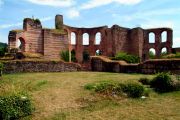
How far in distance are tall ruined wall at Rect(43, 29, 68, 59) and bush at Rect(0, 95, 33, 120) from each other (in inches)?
930

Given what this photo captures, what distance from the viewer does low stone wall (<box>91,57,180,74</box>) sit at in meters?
17.8

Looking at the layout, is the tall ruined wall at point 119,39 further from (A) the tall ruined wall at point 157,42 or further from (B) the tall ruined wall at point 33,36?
(B) the tall ruined wall at point 33,36

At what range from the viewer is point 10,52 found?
29844 millimetres

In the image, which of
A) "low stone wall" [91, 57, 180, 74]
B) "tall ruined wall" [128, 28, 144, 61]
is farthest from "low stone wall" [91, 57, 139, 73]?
"tall ruined wall" [128, 28, 144, 61]

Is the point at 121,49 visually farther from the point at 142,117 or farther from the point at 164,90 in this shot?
the point at 142,117

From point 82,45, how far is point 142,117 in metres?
35.8

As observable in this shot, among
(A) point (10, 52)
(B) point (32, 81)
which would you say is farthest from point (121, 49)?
(B) point (32, 81)

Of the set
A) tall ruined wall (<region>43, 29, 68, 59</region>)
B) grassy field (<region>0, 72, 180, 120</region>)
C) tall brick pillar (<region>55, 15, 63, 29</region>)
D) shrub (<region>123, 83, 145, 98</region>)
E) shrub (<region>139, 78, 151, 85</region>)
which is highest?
tall brick pillar (<region>55, 15, 63, 29</region>)

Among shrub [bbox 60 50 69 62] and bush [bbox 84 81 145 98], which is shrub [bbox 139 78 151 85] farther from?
shrub [bbox 60 50 69 62]

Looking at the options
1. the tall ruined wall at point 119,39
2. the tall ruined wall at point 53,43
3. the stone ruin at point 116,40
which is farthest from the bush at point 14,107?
the tall ruined wall at point 119,39

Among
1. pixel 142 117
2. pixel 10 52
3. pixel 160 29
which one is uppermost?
pixel 160 29

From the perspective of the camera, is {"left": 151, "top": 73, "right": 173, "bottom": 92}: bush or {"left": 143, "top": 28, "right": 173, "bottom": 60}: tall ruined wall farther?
{"left": 143, "top": 28, "right": 173, "bottom": 60}: tall ruined wall

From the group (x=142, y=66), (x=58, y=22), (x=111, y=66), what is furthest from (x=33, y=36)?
(x=142, y=66)

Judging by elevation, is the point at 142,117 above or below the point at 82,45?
below
